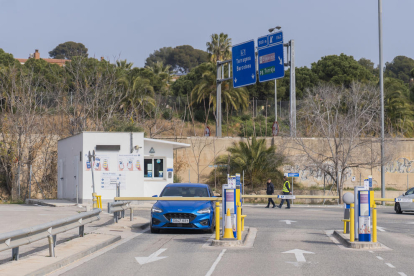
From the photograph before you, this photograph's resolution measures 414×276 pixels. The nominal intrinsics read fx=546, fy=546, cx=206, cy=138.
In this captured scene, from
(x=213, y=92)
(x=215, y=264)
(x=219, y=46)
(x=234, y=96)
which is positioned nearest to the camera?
(x=215, y=264)

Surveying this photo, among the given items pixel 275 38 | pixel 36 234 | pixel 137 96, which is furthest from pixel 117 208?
pixel 137 96

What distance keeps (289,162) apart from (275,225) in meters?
20.2

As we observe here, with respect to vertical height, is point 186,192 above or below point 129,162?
below

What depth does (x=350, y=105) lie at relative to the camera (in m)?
38.5

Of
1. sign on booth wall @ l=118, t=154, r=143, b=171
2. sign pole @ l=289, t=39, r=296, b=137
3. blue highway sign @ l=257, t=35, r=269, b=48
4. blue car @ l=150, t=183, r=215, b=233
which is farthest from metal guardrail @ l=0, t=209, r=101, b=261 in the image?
sign pole @ l=289, t=39, r=296, b=137

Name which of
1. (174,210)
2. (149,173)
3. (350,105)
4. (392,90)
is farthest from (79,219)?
Answer: (392,90)

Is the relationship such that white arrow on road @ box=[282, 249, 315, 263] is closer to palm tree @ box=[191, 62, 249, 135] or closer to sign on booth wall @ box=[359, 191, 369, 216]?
sign on booth wall @ box=[359, 191, 369, 216]

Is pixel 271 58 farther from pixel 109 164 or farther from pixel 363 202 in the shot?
pixel 363 202

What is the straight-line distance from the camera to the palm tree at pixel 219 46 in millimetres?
67562

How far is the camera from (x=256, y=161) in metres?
39.8

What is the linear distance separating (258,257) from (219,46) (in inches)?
2308

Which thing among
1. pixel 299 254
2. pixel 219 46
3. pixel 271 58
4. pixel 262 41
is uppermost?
pixel 219 46

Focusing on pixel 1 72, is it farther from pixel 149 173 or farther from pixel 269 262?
pixel 269 262

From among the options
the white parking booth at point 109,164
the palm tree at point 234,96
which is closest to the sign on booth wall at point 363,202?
the white parking booth at point 109,164
